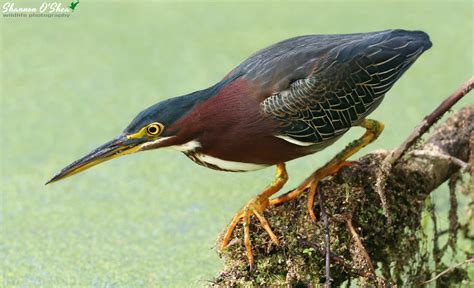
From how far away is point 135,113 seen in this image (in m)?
4.47

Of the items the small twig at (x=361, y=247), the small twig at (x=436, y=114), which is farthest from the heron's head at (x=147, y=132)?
the small twig at (x=436, y=114)

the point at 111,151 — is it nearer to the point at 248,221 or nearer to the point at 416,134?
the point at 248,221

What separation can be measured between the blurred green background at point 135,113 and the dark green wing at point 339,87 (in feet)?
1.84

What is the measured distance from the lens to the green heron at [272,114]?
2.40 metres

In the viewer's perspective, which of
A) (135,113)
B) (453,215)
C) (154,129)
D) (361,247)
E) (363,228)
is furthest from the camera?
(135,113)

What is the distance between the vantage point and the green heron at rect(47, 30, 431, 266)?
→ 240 centimetres

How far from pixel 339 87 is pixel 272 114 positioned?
0.90ft

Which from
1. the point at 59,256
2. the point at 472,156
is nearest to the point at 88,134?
the point at 59,256

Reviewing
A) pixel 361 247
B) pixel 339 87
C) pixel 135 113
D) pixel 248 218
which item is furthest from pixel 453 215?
pixel 135 113

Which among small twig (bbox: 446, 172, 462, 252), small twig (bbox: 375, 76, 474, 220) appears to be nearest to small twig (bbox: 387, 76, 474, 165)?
small twig (bbox: 375, 76, 474, 220)

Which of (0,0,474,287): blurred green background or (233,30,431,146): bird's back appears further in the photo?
(0,0,474,287): blurred green background

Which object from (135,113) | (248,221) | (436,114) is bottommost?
(248,221)

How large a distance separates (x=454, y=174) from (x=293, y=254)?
864mm

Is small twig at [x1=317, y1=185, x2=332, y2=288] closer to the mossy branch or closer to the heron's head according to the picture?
the mossy branch
